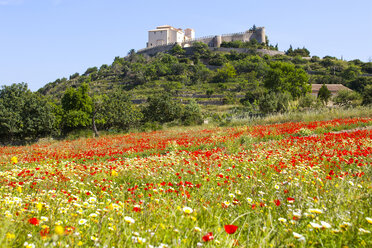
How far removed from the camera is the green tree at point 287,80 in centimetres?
4781

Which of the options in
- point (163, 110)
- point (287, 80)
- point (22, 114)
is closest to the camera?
point (22, 114)

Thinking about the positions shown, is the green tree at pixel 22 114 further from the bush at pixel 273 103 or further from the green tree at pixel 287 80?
the green tree at pixel 287 80

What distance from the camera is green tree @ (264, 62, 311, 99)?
47.8m

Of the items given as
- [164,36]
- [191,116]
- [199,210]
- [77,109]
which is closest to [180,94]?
[77,109]

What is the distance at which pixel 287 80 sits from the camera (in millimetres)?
48719

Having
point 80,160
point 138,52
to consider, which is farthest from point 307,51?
point 80,160

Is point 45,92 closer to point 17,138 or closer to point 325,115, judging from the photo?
point 17,138

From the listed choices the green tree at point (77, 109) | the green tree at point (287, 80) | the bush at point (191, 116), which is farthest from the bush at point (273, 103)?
the green tree at point (287, 80)

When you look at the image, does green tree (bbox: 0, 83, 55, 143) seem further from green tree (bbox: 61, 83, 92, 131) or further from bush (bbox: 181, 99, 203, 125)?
bush (bbox: 181, 99, 203, 125)

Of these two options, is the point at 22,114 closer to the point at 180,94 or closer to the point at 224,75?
the point at 180,94

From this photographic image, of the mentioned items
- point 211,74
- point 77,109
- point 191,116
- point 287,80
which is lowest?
point 191,116

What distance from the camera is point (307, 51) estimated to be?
96.7 m

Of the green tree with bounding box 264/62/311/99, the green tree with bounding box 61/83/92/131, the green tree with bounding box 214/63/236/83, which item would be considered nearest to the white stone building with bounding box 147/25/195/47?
the green tree with bounding box 214/63/236/83

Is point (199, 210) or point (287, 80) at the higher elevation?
point (287, 80)
